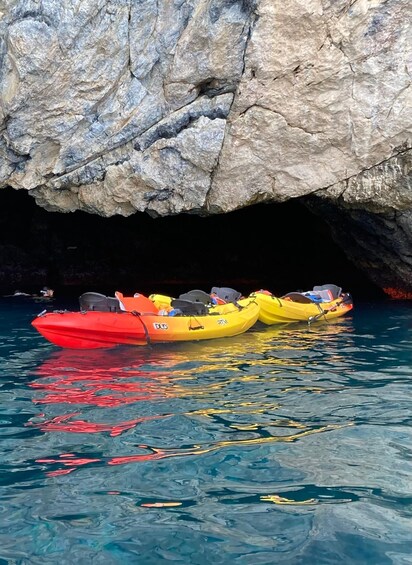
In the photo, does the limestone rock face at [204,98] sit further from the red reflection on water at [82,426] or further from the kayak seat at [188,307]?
the red reflection on water at [82,426]

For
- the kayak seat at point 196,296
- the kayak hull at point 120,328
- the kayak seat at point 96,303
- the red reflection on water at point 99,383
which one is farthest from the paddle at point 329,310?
the kayak seat at point 96,303

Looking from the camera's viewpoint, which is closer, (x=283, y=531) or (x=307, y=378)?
(x=283, y=531)

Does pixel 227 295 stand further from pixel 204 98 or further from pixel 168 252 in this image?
pixel 168 252

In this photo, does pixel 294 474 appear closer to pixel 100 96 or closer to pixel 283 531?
pixel 283 531

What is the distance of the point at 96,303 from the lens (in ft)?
35.2

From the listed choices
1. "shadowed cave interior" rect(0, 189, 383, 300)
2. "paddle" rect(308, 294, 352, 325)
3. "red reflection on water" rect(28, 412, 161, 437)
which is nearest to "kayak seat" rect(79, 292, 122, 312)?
"red reflection on water" rect(28, 412, 161, 437)

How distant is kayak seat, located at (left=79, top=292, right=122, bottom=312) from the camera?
10719 mm

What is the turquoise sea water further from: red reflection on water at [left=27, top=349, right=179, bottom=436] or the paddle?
the paddle

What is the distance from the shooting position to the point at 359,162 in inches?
520

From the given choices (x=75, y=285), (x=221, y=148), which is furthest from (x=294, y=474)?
(x=75, y=285)

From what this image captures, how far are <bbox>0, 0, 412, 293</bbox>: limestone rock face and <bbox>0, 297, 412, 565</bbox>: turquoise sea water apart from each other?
526 centimetres

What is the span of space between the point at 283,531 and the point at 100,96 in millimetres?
10425

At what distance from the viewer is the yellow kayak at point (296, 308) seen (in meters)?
13.3

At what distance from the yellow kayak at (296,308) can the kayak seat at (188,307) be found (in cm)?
188
